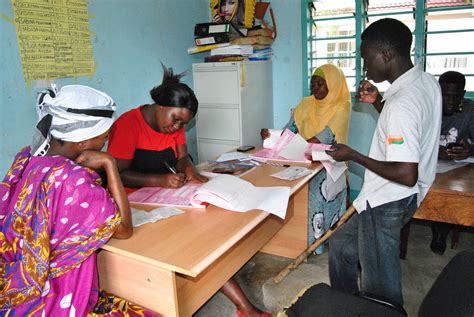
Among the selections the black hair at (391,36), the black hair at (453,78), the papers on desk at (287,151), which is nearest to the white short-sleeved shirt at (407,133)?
the black hair at (391,36)

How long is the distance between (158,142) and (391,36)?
4.55 feet

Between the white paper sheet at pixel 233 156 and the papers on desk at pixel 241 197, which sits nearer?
the papers on desk at pixel 241 197

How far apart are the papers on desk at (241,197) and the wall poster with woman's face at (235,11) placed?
2301mm

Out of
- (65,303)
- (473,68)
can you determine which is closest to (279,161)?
(65,303)

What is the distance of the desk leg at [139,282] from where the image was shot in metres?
1.35

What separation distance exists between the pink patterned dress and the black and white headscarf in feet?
0.30

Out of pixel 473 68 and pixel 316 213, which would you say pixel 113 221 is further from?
pixel 473 68

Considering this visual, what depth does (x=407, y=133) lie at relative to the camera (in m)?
1.48

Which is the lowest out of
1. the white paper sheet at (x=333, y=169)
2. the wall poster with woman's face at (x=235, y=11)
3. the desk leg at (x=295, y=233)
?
the desk leg at (x=295, y=233)

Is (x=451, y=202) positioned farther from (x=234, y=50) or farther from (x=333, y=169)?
(x=234, y=50)

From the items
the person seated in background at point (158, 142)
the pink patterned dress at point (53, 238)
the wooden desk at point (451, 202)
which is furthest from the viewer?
the person seated in background at point (158, 142)

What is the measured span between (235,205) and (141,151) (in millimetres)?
806

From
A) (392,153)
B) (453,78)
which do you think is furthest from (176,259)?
(453,78)

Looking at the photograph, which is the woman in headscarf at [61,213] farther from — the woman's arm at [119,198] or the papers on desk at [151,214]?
the papers on desk at [151,214]
